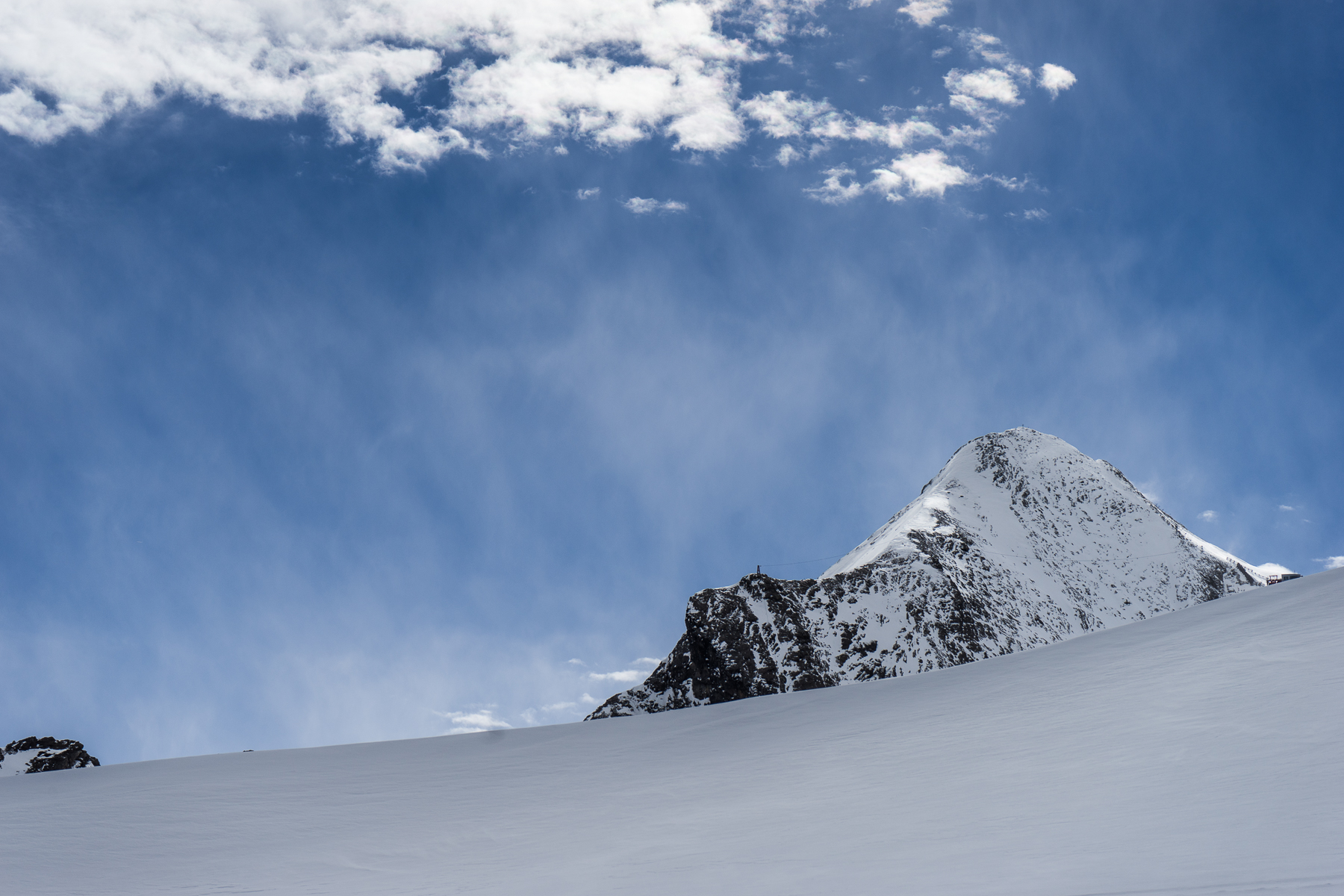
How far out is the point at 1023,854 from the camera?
731 centimetres

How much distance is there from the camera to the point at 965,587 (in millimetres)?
71500

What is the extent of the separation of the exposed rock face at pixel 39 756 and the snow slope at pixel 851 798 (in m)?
11.7

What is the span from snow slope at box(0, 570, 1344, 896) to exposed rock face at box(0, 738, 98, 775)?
11.7 meters

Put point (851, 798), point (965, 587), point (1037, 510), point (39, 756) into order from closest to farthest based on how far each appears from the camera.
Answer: point (851, 798), point (39, 756), point (965, 587), point (1037, 510)

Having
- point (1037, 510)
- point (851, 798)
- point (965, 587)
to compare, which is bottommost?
point (851, 798)

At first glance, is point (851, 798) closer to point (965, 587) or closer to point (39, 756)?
point (39, 756)

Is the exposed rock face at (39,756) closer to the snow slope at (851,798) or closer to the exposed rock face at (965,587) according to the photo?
the snow slope at (851,798)

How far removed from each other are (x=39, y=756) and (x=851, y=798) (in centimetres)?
3006

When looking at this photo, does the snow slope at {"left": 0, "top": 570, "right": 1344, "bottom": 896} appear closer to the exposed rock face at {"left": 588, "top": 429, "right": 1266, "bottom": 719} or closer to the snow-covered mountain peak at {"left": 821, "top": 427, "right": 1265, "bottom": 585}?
the exposed rock face at {"left": 588, "top": 429, "right": 1266, "bottom": 719}

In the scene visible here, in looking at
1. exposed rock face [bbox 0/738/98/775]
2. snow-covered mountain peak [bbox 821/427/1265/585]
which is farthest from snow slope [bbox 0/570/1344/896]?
snow-covered mountain peak [bbox 821/427/1265/585]

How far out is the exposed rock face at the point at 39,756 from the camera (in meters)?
28.4

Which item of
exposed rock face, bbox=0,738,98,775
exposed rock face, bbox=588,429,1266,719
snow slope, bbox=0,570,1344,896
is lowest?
snow slope, bbox=0,570,1344,896

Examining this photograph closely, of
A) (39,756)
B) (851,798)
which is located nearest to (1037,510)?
(39,756)

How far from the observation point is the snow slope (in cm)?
730
